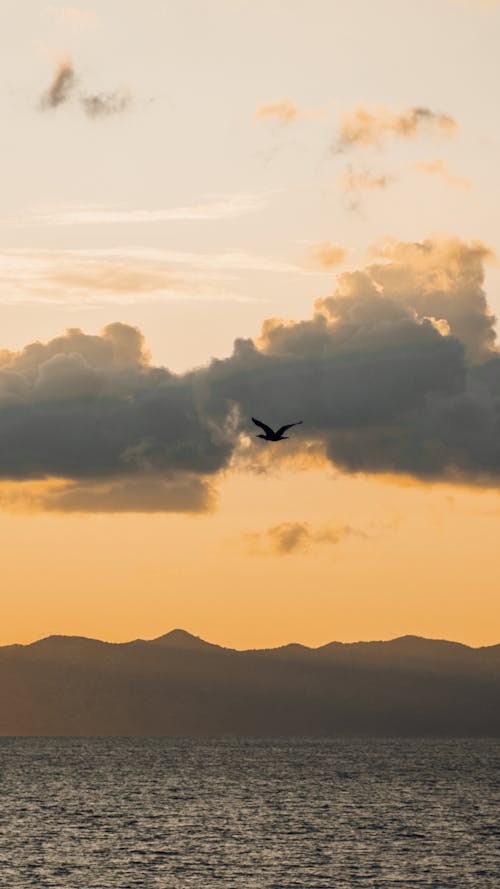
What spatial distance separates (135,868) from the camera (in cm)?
15400

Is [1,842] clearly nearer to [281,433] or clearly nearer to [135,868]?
[135,868]

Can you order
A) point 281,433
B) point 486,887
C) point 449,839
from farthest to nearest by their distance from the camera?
1. point 449,839
2. point 486,887
3. point 281,433

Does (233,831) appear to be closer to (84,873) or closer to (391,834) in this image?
(391,834)

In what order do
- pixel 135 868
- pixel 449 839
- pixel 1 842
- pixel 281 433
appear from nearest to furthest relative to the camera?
pixel 281 433 → pixel 135 868 → pixel 1 842 → pixel 449 839

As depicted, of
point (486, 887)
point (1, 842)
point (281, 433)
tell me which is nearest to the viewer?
point (281, 433)

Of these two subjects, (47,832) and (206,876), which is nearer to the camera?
(206,876)

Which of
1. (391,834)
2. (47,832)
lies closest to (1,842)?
(47,832)

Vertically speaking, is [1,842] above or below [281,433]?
below

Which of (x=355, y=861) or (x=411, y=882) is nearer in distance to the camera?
(x=411, y=882)

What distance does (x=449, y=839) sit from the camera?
18888cm

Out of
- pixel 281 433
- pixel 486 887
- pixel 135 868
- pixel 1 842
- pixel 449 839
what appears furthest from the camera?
pixel 449 839

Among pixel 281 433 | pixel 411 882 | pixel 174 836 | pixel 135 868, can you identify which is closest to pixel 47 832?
pixel 174 836

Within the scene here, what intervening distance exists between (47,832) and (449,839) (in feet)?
154

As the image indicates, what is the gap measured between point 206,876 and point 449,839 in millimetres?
49307
